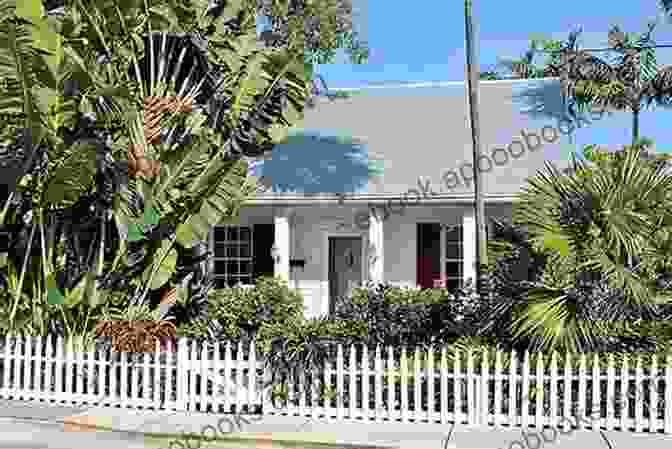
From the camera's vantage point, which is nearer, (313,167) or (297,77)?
(297,77)

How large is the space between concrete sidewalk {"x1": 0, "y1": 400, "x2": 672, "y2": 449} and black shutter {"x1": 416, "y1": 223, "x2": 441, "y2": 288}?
29.5ft

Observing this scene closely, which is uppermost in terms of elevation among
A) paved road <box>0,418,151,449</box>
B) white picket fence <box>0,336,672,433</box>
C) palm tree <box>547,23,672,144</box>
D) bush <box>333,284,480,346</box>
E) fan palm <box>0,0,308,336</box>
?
palm tree <box>547,23,672,144</box>

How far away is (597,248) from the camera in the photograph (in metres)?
9.58

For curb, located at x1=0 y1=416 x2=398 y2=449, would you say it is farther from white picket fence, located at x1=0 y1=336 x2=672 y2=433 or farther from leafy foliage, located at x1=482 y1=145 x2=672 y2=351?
leafy foliage, located at x1=482 y1=145 x2=672 y2=351

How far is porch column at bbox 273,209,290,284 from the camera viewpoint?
1770 centimetres

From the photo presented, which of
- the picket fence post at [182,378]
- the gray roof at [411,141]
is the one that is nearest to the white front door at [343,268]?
the gray roof at [411,141]

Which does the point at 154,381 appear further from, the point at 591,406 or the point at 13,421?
the point at 591,406

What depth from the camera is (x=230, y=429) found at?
9.27m

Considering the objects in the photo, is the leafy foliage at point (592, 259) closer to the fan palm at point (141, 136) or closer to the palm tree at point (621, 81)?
the fan palm at point (141, 136)

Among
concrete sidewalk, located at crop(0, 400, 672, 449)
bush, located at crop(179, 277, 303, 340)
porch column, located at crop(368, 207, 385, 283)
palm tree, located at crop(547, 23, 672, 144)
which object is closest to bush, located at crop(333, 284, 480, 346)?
porch column, located at crop(368, 207, 385, 283)

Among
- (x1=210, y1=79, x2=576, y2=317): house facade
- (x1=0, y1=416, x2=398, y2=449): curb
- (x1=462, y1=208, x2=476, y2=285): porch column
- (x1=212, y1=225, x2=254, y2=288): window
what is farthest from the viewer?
(x1=212, y1=225, x2=254, y2=288): window

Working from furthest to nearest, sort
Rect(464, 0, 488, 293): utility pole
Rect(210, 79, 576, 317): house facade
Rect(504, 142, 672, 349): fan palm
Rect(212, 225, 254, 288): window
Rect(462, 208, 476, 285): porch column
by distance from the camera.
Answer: Rect(212, 225, 254, 288): window → Rect(210, 79, 576, 317): house facade → Rect(462, 208, 476, 285): porch column → Rect(464, 0, 488, 293): utility pole → Rect(504, 142, 672, 349): fan palm

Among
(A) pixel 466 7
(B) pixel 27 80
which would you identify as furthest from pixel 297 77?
(B) pixel 27 80

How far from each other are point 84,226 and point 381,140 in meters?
8.76
